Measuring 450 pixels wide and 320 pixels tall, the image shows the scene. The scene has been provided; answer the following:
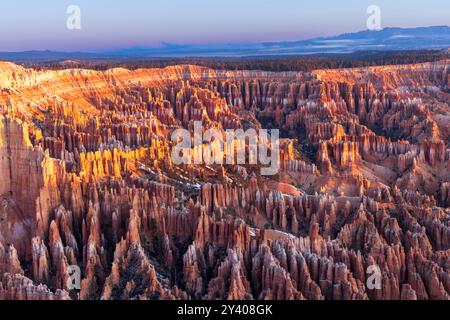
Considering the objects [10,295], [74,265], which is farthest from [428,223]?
[10,295]

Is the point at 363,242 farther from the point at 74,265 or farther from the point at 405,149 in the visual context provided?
the point at 405,149

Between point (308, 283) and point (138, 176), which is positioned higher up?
point (138, 176)

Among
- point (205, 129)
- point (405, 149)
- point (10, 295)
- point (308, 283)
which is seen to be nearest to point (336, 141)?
point (405, 149)

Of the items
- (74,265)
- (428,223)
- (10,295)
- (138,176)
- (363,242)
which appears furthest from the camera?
(138,176)

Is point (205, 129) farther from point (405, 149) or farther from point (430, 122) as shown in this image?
point (430, 122)

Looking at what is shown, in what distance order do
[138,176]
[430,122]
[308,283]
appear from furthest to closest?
[430,122] < [138,176] < [308,283]

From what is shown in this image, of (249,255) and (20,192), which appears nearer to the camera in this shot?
(249,255)
